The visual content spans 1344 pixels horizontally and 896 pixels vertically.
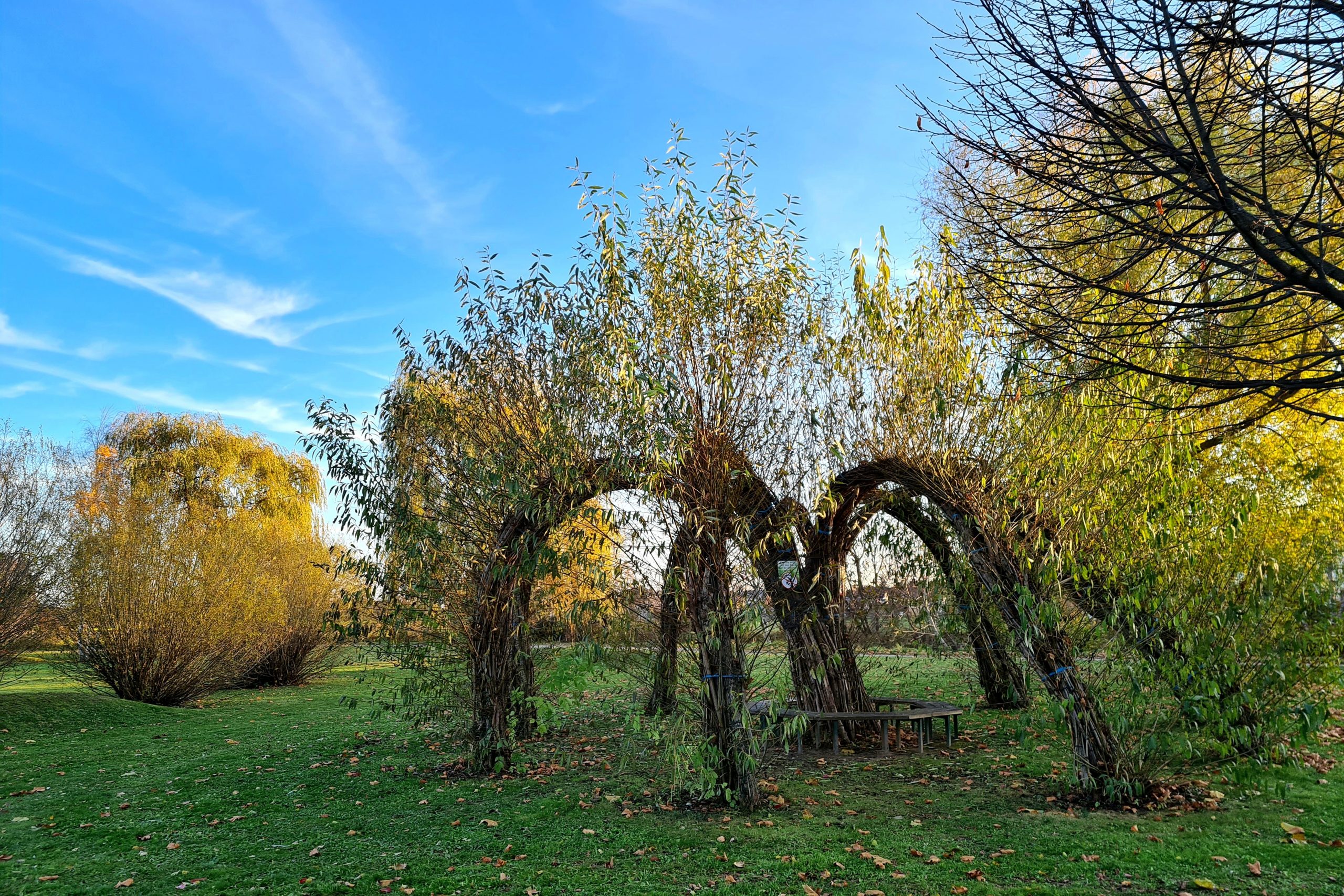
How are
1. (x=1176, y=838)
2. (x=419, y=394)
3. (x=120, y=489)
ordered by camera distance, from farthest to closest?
(x=120, y=489) < (x=419, y=394) < (x=1176, y=838)

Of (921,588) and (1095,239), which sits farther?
(921,588)

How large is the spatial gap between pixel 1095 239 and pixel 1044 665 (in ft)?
12.4

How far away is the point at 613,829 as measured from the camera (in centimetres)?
545

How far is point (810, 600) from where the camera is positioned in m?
7.91

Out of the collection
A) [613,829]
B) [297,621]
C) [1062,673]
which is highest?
[297,621]

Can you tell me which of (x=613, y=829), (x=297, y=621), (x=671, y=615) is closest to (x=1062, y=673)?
(x=671, y=615)

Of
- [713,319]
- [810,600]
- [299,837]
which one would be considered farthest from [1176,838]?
[299,837]

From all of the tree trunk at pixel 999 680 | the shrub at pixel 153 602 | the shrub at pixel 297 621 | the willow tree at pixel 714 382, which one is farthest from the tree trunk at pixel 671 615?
the shrub at pixel 297 621

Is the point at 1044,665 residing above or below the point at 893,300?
below

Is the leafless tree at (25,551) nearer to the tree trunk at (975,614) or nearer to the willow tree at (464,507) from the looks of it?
the willow tree at (464,507)

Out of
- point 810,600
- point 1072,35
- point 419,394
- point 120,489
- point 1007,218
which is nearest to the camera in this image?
point 1072,35

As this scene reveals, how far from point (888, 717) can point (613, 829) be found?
10.1 ft

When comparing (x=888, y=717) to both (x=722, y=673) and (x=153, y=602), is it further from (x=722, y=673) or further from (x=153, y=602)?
(x=153, y=602)

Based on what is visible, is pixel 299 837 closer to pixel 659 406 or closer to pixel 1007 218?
pixel 659 406
